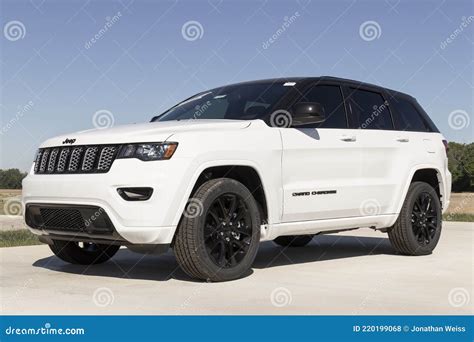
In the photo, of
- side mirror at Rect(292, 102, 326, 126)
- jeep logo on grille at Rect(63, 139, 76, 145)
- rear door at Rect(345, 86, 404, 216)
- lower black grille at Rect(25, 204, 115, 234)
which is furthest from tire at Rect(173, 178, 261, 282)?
rear door at Rect(345, 86, 404, 216)

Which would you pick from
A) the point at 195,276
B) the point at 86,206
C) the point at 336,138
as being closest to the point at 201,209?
the point at 195,276

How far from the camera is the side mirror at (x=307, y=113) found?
643 centimetres

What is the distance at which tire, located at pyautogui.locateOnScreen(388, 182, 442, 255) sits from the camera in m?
8.12

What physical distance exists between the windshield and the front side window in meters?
0.34

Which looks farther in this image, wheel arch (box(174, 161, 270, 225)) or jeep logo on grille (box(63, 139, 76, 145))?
jeep logo on grille (box(63, 139, 76, 145))

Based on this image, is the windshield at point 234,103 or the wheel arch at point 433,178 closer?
the windshield at point 234,103

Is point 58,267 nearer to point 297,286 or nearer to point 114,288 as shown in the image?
Answer: point 114,288

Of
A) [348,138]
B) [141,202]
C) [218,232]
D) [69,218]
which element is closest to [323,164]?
[348,138]

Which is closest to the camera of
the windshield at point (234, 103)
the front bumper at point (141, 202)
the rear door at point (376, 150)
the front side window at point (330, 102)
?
the front bumper at point (141, 202)

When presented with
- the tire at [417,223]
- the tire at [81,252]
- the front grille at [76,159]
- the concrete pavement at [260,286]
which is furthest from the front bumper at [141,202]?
the tire at [417,223]

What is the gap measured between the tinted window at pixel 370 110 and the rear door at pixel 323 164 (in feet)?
0.84

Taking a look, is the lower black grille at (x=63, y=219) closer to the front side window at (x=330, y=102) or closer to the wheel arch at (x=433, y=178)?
the front side window at (x=330, y=102)

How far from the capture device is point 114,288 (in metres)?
5.82

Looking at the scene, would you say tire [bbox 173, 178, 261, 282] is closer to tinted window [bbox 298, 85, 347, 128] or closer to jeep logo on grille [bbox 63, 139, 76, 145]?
jeep logo on grille [bbox 63, 139, 76, 145]
